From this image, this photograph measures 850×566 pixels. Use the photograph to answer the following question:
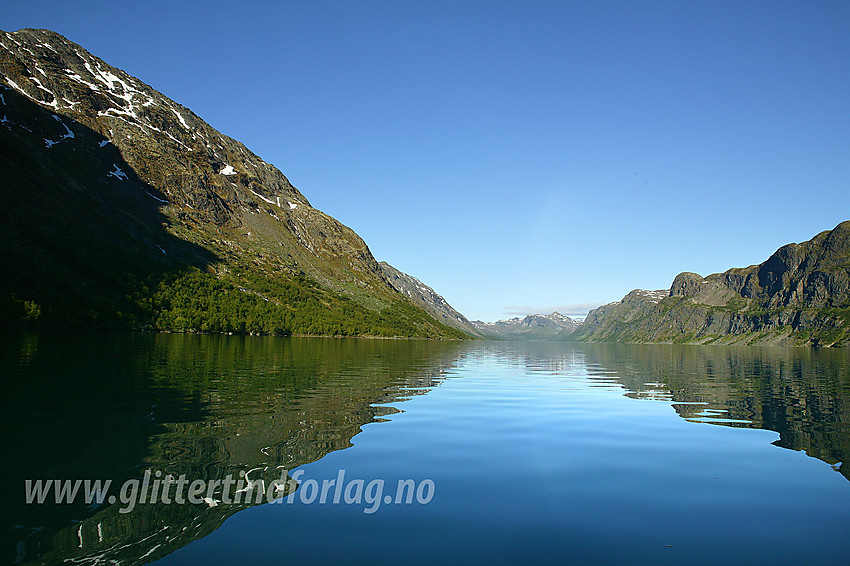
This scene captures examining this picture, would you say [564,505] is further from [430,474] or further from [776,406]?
[776,406]

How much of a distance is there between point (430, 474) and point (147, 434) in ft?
40.2

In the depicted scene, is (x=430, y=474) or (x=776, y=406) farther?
(x=776, y=406)

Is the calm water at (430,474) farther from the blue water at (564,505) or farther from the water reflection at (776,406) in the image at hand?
the water reflection at (776,406)

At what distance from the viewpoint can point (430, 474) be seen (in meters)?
16.5

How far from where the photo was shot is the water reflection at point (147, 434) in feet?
35.3

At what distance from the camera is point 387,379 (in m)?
50.1

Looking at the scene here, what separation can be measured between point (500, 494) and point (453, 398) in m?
23.2

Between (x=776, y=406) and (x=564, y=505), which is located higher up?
(x=776, y=406)

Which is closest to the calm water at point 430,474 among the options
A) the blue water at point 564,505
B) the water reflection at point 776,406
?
the blue water at point 564,505

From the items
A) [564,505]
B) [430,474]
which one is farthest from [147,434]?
[564,505]

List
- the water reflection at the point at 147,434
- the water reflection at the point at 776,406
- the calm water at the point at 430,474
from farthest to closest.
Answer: the water reflection at the point at 776,406 < the water reflection at the point at 147,434 < the calm water at the point at 430,474

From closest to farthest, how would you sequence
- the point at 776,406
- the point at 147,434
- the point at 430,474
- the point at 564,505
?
the point at 564,505 < the point at 430,474 < the point at 147,434 < the point at 776,406

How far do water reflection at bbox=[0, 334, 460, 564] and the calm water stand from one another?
0.09 metres

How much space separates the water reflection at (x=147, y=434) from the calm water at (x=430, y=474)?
0.09 m
